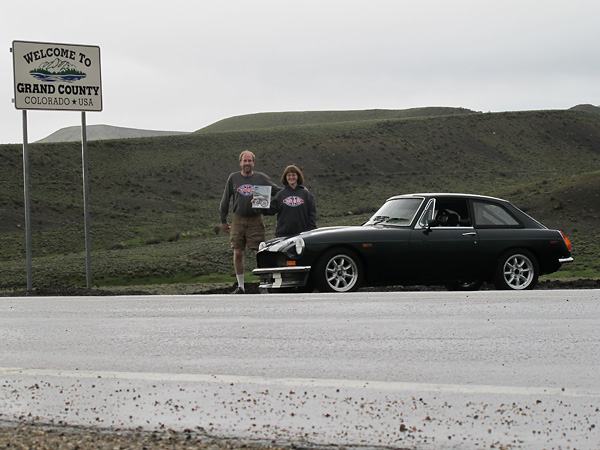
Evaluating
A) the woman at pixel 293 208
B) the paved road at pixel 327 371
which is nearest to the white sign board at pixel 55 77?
the woman at pixel 293 208

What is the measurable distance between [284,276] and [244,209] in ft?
5.84

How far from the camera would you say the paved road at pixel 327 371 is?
489 centimetres

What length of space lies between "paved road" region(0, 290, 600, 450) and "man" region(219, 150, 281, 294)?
345 centimetres

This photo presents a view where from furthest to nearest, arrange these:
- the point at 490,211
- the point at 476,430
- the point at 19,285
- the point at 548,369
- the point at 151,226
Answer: the point at 151,226 < the point at 19,285 < the point at 490,211 < the point at 548,369 < the point at 476,430

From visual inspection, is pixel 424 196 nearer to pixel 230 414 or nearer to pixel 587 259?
pixel 230 414

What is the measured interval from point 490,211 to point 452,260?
110 centimetres

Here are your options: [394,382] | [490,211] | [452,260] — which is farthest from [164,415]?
[490,211]

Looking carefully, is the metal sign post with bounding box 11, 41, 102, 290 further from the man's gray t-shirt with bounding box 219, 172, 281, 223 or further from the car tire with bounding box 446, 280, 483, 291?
the car tire with bounding box 446, 280, 483, 291

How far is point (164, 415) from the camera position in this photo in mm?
5129

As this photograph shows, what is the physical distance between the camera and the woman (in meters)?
13.0

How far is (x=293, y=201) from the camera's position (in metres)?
13.1

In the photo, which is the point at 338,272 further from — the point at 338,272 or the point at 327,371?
the point at 327,371

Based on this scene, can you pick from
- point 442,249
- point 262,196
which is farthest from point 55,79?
point 442,249

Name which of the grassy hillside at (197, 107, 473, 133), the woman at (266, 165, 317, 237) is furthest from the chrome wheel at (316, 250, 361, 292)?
the grassy hillside at (197, 107, 473, 133)
